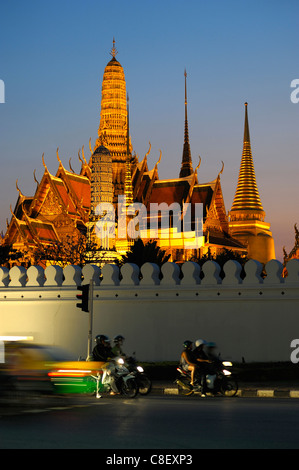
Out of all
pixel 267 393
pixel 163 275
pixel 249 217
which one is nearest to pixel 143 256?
pixel 163 275

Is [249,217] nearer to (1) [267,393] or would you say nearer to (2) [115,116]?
(2) [115,116]

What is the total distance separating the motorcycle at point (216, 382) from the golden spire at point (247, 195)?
51.2 meters

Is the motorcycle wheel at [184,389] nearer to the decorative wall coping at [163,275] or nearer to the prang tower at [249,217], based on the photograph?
the decorative wall coping at [163,275]

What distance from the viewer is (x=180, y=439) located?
8164 millimetres

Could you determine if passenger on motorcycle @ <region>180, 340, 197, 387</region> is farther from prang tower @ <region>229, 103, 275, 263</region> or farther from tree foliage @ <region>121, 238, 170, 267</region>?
prang tower @ <region>229, 103, 275, 263</region>

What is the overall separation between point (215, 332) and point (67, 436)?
28.2 feet

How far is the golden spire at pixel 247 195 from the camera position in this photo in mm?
64688

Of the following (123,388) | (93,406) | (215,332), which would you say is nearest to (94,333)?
(215,332)

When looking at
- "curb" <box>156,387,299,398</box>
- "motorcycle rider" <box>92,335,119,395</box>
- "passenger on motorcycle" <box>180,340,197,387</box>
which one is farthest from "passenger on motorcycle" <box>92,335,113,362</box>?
"curb" <box>156,387,299,398</box>

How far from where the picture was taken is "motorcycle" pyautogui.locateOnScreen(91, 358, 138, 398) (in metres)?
13.4

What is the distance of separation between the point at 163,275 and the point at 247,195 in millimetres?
48714

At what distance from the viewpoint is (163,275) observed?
17172 mm

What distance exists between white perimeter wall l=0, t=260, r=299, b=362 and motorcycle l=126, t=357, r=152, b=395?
→ 9.64 ft

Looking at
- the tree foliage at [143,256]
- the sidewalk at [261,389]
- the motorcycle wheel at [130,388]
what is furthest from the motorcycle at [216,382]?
the tree foliage at [143,256]
